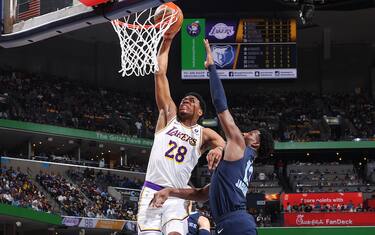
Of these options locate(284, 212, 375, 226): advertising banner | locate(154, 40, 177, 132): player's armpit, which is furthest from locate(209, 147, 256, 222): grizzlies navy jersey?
locate(284, 212, 375, 226): advertising banner

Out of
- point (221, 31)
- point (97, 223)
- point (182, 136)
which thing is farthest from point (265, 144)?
point (221, 31)

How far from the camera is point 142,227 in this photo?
7.54 meters

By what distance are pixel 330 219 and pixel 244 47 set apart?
941cm

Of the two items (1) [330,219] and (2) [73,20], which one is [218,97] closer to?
(2) [73,20]

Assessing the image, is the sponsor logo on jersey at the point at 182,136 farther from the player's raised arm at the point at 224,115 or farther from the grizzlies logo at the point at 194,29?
the grizzlies logo at the point at 194,29

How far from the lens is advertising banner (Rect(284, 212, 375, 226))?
30.8m

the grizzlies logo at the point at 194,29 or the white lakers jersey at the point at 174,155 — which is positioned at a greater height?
the grizzlies logo at the point at 194,29

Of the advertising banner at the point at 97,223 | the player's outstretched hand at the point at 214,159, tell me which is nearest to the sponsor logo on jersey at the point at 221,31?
the advertising banner at the point at 97,223

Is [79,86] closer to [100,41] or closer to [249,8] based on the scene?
[100,41]

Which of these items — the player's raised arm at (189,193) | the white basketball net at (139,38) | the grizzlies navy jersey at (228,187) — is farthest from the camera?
the white basketball net at (139,38)

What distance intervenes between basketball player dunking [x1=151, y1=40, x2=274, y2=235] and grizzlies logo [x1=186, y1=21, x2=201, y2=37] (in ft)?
94.6

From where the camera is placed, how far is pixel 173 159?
770cm

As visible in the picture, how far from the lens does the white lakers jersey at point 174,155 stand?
7680 millimetres

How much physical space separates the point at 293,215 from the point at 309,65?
14.9m
